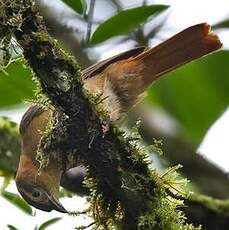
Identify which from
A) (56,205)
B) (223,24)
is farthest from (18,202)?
(223,24)

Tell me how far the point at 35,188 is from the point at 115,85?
2.27 feet

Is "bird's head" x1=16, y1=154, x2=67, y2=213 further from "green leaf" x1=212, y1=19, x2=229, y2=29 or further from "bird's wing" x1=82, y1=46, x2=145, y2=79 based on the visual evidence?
"green leaf" x1=212, y1=19, x2=229, y2=29

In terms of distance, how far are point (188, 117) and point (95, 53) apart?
0.79m

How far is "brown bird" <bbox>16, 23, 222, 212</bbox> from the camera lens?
3.31m

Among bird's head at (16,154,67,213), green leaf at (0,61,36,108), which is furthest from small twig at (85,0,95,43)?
bird's head at (16,154,67,213)

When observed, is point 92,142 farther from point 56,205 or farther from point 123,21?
point 56,205

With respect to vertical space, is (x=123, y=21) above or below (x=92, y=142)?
above

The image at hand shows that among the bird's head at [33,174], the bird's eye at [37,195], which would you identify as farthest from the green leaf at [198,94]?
the bird's eye at [37,195]

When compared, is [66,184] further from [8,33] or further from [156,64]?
[8,33]

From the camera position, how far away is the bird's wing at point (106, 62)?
10.7 feet

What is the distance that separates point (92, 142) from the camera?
2117mm

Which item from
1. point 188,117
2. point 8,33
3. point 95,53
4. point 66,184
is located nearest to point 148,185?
point 8,33

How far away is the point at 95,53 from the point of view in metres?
3.61

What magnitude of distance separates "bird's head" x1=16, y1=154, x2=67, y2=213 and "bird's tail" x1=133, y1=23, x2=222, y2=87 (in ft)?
2.42
